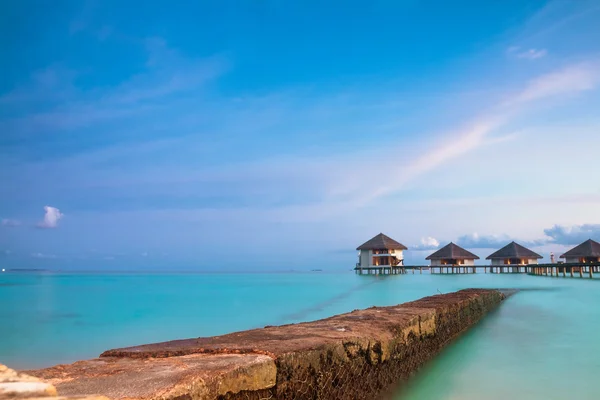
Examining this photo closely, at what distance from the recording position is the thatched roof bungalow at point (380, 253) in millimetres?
50812

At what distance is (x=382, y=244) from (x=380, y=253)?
7.40 ft

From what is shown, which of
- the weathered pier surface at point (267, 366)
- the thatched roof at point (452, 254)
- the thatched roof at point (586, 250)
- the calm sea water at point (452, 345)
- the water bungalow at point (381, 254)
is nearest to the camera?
the weathered pier surface at point (267, 366)

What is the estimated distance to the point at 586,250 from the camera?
→ 44219mm

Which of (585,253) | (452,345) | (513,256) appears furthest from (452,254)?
(452,345)

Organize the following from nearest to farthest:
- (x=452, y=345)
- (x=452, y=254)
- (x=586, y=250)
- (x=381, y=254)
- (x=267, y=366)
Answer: (x=267, y=366), (x=452, y=345), (x=586, y=250), (x=452, y=254), (x=381, y=254)

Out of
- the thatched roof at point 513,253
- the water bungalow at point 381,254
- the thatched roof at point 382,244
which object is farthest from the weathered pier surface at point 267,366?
the thatched roof at point 513,253

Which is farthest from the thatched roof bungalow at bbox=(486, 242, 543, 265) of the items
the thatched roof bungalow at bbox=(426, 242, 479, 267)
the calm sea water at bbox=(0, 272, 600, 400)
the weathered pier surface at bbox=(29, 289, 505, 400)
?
the weathered pier surface at bbox=(29, 289, 505, 400)

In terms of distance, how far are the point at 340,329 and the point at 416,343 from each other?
220 centimetres

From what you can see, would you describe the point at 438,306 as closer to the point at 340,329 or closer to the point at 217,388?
the point at 340,329

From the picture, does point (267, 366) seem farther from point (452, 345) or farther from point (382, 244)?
point (382, 244)

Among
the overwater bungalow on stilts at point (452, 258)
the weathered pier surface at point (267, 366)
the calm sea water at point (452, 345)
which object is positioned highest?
the overwater bungalow on stilts at point (452, 258)

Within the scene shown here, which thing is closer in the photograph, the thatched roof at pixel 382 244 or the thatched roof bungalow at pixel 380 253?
the thatched roof at pixel 382 244

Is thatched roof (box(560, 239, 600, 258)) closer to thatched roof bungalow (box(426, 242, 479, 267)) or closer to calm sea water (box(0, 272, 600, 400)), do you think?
thatched roof bungalow (box(426, 242, 479, 267))

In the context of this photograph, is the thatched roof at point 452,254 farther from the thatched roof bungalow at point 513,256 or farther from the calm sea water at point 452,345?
the calm sea water at point 452,345
